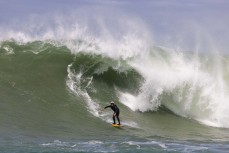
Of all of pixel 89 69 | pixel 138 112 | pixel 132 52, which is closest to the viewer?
pixel 138 112

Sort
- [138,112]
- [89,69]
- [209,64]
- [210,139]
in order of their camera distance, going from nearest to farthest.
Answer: [210,139] → [138,112] → [89,69] → [209,64]

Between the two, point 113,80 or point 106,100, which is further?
point 113,80

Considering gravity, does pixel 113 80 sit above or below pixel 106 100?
above

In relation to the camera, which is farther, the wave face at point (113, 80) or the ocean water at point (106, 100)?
the wave face at point (113, 80)

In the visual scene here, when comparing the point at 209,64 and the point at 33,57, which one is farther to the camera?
the point at 209,64

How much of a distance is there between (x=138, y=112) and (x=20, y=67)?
5.55 meters

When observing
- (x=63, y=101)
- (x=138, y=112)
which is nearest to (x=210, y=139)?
(x=138, y=112)

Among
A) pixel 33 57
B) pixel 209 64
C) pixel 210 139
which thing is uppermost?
pixel 209 64

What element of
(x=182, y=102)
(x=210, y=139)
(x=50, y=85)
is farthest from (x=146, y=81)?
(x=210, y=139)

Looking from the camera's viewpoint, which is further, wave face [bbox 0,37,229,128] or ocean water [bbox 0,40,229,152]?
wave face [bbox 0,37,229,128]

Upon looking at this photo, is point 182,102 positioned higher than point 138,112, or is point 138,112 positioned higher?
point 182,102

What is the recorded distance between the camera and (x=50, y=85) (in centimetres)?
2097

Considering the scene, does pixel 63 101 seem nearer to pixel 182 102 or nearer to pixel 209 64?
pixel 182 102

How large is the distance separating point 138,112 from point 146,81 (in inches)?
110
